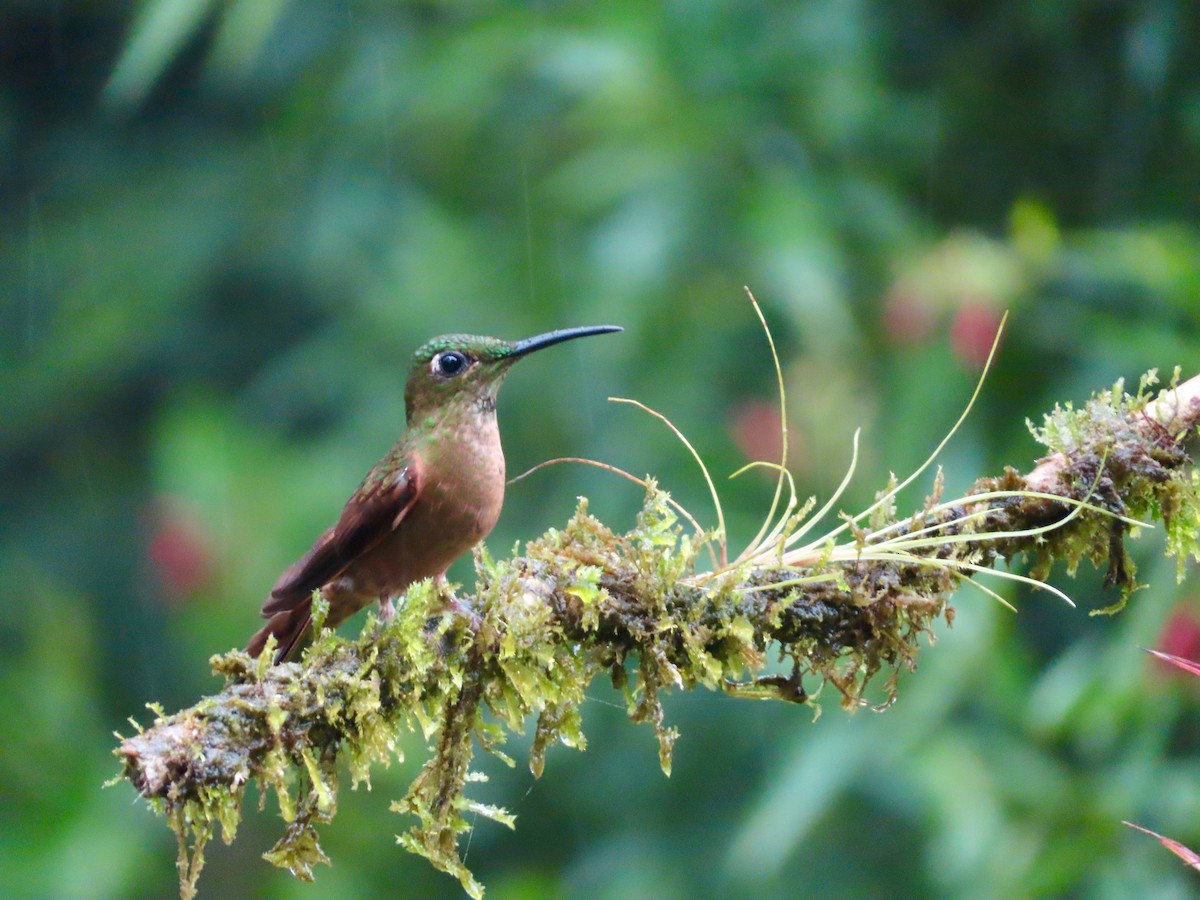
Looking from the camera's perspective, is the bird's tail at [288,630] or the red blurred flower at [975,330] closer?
the bird's tail at [288,630]

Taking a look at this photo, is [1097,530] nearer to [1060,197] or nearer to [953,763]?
[953,763]

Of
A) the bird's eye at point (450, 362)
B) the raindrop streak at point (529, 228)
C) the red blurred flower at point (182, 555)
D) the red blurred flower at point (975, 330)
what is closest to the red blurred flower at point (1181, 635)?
the red blurred flower at point (975, 330)

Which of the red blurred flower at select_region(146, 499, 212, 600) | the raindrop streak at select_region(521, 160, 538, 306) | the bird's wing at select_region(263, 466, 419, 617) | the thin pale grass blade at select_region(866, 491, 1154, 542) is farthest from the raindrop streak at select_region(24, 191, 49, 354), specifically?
the thin pale grass blade at select_region(866, 491, 1154, 542)

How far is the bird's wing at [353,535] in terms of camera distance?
151 centimetres

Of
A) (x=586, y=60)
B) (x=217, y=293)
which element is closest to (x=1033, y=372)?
(x=586, y=60)

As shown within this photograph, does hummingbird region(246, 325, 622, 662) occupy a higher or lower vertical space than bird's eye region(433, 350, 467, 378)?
lower

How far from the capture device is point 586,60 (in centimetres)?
321

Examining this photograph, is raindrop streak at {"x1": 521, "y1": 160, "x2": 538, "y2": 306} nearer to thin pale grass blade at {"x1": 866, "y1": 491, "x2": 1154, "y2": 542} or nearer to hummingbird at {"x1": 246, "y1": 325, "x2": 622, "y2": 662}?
hummingbird at {"x1": 246, "y1": 325, "x2": 622, "y2": 662}

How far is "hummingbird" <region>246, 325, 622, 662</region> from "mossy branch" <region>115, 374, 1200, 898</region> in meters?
0.29

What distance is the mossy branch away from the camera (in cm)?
123

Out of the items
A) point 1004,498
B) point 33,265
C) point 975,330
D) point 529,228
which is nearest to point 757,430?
point 975,330

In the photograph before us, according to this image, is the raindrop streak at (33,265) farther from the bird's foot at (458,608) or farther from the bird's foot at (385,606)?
the bird's foot at (458,608)

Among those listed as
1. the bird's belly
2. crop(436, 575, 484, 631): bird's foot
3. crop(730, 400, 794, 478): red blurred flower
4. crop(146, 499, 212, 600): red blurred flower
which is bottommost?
crop(146, 499, 212, 600): red blurred flower

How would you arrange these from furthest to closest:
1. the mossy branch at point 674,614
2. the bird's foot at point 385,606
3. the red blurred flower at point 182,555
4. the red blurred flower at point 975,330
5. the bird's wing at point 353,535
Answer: the red blurred flower at point 182,555 < the red blurred flower at point 975,330 < the bird's foot at point 385,606 < the bird's wing at point 353,535 < the mossy branch at point 674,614
